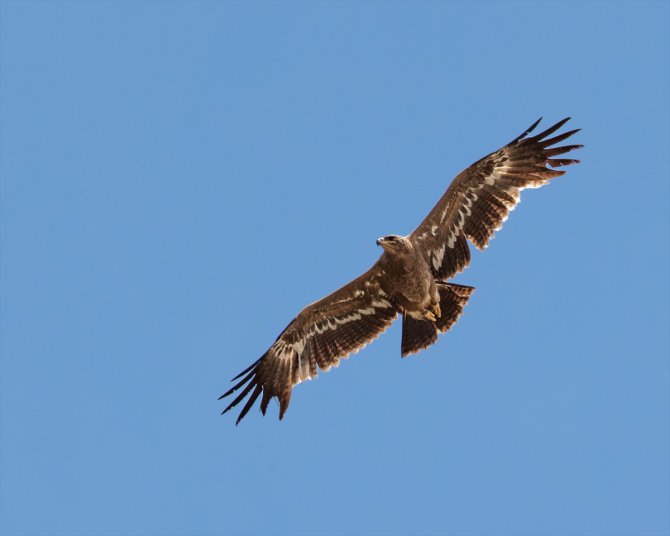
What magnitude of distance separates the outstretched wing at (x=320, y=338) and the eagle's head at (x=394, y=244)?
841mm

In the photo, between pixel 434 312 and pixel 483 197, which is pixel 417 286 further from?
pixel 483 197

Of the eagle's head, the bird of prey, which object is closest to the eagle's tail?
the bird of prey

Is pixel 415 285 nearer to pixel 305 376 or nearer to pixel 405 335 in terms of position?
pixel 405 335

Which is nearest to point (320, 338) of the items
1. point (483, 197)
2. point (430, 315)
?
point (430, 315)

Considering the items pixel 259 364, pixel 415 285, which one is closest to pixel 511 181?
pixel 415 285

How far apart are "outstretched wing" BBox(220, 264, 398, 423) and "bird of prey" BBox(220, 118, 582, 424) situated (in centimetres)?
1

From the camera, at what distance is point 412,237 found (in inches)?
729

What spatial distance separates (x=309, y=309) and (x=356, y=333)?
2.57ft

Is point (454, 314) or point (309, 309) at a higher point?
point (309, 309)

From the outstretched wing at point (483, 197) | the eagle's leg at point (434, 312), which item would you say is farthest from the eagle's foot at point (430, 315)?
the outstretched wing at point (483, 197)

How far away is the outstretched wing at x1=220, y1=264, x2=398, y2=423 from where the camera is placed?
62.0 feet

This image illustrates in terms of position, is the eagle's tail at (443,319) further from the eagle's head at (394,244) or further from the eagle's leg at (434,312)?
the eagle's head at (394,244)

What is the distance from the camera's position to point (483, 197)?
60.1 feet

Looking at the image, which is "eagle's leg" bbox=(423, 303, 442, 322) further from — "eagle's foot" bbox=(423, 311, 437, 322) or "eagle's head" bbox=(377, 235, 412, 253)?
"eagle's head" bbox=(377, 235, 412, 253)
